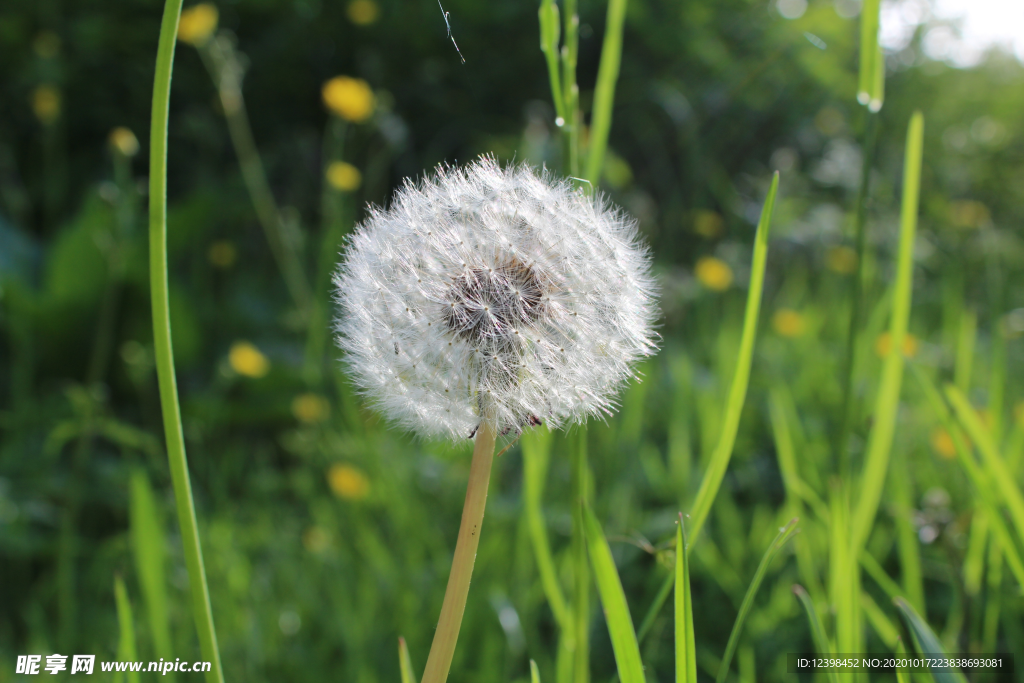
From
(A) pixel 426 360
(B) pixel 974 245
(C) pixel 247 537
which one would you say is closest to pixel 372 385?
(A) pixel 426 360

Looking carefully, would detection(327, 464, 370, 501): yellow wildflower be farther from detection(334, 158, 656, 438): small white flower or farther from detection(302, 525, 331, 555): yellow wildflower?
detection(334, 158, 656, 438): small white flower

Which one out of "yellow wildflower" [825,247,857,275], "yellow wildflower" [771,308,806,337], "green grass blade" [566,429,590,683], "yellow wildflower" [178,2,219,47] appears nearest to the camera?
"green grass blade" [566,429,590,683]

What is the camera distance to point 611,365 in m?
0.64

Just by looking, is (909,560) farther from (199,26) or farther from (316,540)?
(199,26)

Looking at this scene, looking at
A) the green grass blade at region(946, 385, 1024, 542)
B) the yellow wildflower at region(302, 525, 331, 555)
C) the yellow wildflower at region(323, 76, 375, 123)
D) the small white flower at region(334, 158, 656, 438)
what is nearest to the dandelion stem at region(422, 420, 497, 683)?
the small white flower at region(334, 158, 656, 438)

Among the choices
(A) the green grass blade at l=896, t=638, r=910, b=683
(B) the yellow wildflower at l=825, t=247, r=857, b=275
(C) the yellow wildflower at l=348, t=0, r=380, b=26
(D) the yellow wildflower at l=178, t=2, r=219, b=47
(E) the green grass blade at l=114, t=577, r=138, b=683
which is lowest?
(A) the green grass blade at l=896, t=638, r=910, b=683

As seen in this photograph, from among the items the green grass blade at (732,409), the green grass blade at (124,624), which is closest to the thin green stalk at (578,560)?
the green grass blade at (732,409)

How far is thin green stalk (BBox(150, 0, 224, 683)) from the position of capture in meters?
0.44

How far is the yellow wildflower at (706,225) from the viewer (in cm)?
287

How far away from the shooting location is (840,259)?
2908 millimetres

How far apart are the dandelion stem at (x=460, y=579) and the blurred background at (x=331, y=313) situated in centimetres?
23

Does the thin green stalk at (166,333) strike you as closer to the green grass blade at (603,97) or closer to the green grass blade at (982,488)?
the green grass blade at (603,97)

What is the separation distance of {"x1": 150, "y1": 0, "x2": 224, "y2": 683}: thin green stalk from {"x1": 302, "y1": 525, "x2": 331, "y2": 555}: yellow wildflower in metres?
1.10

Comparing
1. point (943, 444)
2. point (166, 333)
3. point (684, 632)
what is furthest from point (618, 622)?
point (943, 444)
